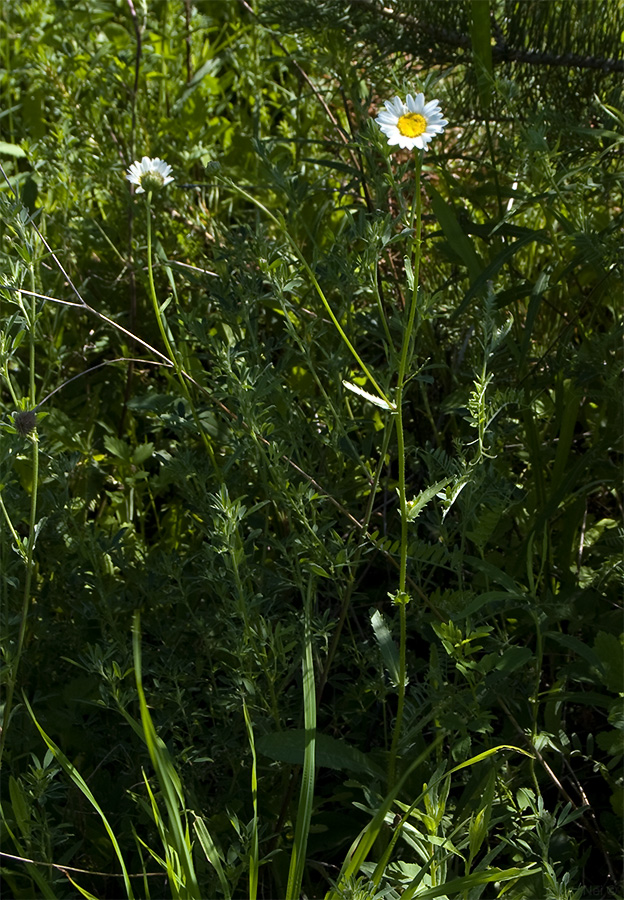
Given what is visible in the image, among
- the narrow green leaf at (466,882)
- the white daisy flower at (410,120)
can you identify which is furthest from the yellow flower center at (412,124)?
the narrow green leaf at (466,882)

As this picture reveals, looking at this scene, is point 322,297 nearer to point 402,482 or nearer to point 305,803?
point 402,482

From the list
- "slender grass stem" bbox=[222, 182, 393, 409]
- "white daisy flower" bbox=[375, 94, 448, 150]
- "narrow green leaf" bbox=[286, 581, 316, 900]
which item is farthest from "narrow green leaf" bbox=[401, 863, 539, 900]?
"white daisy flower" bbox=[375, 94, 448, 150]

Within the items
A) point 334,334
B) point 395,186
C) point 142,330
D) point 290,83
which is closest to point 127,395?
point 142,330

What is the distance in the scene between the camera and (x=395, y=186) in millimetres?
1189

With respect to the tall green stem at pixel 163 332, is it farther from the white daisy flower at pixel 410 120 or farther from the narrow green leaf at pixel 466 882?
the narrow green leaf at pixel 466 882

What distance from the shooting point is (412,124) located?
1.10m

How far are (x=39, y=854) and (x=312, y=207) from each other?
156 cm

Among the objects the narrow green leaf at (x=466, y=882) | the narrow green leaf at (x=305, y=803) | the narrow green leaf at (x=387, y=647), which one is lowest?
the narrow green leaf at (x=466, y=882)

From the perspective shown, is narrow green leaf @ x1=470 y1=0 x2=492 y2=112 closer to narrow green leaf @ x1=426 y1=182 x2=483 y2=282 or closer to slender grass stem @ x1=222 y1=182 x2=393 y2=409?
narrow green leaf @ x1=426 y1=182 x2=483 y2=282

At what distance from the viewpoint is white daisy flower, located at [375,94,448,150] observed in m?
1.08

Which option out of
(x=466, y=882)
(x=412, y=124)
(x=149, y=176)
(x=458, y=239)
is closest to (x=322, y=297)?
(x=412, y=124)

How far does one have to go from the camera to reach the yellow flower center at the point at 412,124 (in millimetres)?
1091

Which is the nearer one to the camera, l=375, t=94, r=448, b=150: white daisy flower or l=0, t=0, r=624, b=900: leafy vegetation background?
l=375, t=94, r=448, b=150: white daisy flower

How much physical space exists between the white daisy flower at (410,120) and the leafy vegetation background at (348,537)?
1.5 inches
